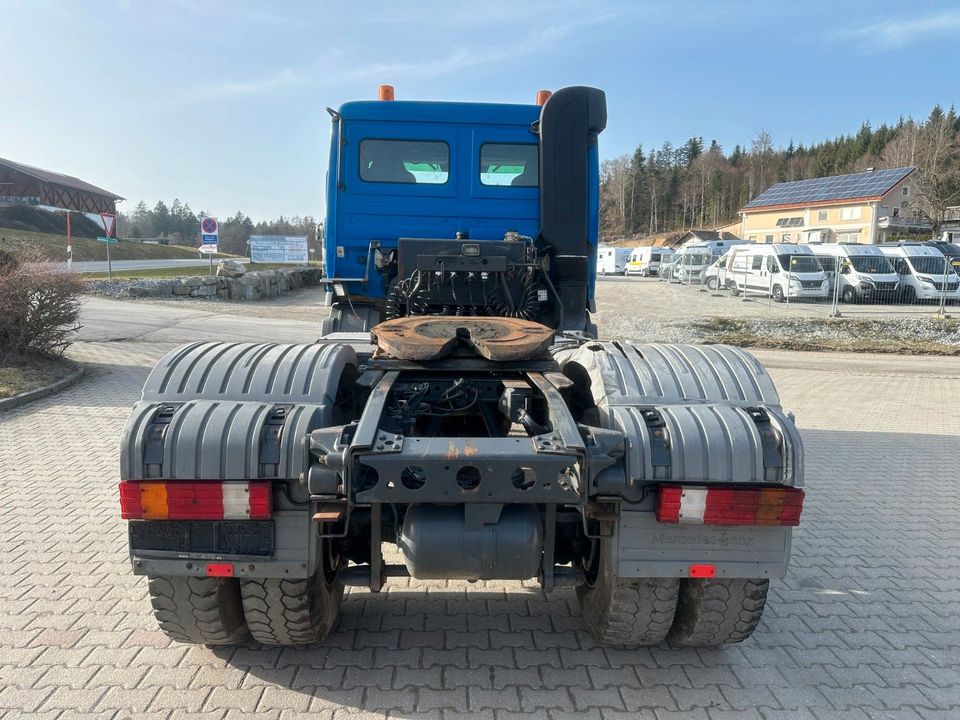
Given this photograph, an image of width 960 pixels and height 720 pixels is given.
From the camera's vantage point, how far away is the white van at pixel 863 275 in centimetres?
2367

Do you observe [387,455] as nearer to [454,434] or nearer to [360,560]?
[360,560]

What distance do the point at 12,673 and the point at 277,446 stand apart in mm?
1622

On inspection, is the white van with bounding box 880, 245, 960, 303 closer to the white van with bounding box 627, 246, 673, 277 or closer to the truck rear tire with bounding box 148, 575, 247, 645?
the white van with bounding box 627, 246, 673, 277

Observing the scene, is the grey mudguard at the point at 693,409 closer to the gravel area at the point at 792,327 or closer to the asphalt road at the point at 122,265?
the gravel area at the point at 792,327

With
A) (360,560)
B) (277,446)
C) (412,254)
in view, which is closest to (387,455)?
(277,446)

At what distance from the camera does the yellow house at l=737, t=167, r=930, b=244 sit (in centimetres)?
5053

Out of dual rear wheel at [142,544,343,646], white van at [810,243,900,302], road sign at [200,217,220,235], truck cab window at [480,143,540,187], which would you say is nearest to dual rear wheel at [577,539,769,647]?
dual rear wheel at [142,544,343,646]

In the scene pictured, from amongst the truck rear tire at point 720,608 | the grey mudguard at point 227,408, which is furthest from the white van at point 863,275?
the grey mudguard at point 227,408

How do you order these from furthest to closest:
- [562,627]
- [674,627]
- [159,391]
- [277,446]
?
[562,627] → [674,627] → [159,391] → [277,446]

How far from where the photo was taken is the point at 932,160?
5478 centimetres

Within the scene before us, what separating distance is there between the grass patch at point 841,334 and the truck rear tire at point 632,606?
45.4 feet

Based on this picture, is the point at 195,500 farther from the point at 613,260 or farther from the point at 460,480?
the point at 613,260

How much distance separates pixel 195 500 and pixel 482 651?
1515mm

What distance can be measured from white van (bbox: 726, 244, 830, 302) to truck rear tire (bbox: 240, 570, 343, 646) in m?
20.7
